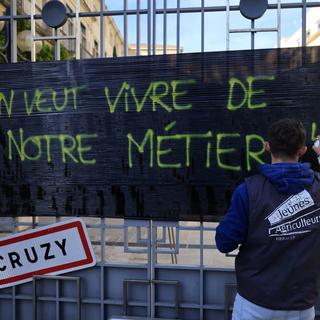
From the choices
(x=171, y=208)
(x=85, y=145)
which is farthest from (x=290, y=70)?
(x=85, y=145)

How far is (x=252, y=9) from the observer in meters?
2.83

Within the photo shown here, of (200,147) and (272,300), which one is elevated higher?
(200,147)

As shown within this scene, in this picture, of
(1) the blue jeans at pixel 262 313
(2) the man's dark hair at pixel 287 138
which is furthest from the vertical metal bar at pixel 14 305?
(2) the man's dark hair at pixel 287 138

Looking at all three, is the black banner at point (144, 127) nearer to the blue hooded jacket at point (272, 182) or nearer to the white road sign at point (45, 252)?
the white road sign at point (45, 252)

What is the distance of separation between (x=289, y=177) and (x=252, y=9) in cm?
148

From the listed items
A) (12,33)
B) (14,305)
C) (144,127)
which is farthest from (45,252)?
(12,33)

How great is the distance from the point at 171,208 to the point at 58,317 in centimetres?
126

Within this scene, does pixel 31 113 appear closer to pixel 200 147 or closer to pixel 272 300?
pixel 200 147

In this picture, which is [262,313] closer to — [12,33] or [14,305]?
[14,305]

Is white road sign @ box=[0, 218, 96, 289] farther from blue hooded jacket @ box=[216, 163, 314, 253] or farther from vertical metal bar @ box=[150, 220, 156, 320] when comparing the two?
blue hooded jacket @ box=[216, 163, 314, 253]

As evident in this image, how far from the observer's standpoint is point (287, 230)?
1863 millimetres

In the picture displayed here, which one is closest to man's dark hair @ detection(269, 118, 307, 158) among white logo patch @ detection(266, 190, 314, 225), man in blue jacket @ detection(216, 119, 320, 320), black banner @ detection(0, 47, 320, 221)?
man in blue jacket @ detection(216, 119, 320, 320)

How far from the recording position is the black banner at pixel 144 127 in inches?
112

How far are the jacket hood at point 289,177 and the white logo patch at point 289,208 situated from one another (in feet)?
0.11
